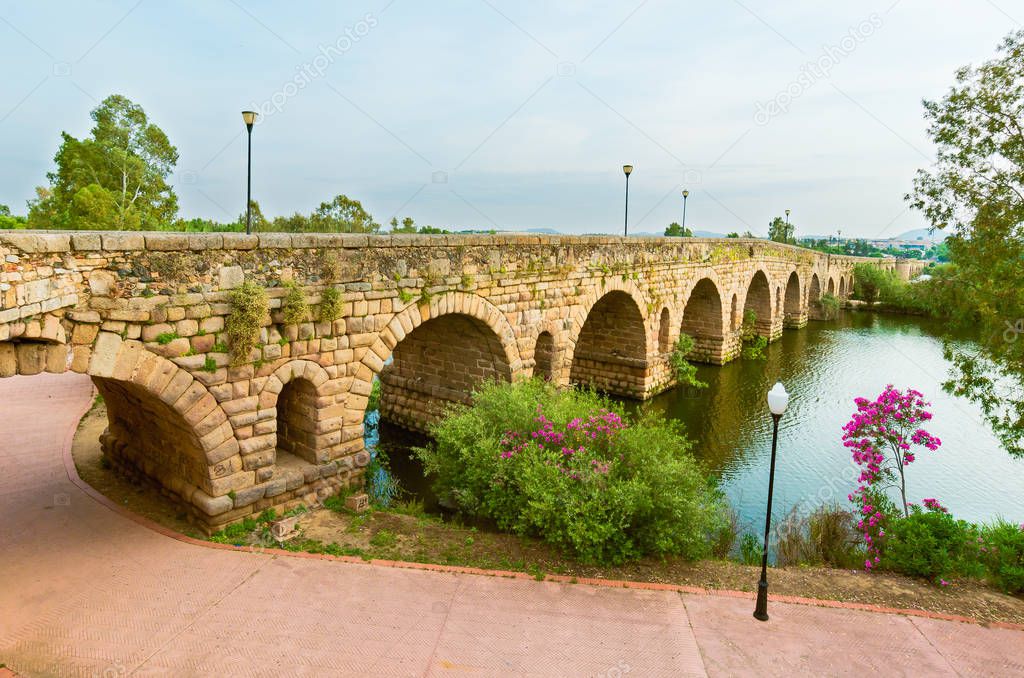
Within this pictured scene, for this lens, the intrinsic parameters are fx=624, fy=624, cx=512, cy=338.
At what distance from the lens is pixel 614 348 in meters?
18.9

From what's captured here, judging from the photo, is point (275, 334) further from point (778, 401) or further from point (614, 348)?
point (614, 348)

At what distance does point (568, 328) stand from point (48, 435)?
10653 mm

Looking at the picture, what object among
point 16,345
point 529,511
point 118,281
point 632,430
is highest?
point 118,281

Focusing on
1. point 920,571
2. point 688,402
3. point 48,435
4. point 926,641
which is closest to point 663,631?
point 926,641

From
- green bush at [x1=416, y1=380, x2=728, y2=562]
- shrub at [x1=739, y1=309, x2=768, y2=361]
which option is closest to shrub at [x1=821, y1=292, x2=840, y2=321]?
shrub at [x1=739, y1=309, x2=768, y2=361]

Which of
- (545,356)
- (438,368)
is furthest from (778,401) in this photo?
(438,368)

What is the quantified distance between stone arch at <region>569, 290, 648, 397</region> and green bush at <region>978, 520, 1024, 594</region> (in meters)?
10.2

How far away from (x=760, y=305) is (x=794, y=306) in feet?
23.2

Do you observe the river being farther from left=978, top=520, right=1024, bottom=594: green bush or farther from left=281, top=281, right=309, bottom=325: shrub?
left=281, top=281, right=309, bottom=325: shrub

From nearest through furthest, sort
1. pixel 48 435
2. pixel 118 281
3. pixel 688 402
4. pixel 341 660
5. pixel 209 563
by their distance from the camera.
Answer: pixel 341 660 → pixel 118 281 → pixel 209 563 → pixel 48 435 → pixel 688 402

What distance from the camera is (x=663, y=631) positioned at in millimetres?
6305

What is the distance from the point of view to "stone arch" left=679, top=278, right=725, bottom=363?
23.6 meters

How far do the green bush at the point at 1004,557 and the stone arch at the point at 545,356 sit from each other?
324 inches

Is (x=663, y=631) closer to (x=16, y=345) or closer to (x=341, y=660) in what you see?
(x=341, y=660)
